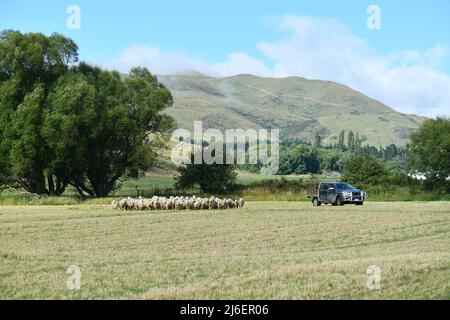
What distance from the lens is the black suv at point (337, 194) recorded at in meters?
46.7

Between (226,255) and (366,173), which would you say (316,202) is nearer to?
(366,173)

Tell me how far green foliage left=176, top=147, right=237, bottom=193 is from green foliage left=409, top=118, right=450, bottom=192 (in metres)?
19.0

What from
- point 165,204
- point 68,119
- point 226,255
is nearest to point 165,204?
point 165,204

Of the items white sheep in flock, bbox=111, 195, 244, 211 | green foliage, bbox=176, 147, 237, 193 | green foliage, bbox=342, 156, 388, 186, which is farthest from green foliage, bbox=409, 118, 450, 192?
white sheep in flock, bbox=111, 195, 244, 211

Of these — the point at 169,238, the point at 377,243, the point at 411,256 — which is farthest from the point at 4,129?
the point at 411,256

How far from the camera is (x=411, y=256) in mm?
18531

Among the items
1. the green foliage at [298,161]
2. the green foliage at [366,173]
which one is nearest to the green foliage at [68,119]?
the green foliage at [366,173]

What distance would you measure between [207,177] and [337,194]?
15.6 m

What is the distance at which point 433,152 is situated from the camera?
66.8 m

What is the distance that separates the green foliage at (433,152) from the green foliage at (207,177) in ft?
62.2

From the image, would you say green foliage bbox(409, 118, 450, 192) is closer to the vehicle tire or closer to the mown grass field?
the vehicle tire

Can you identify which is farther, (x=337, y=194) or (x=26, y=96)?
(x=26, y=96)
